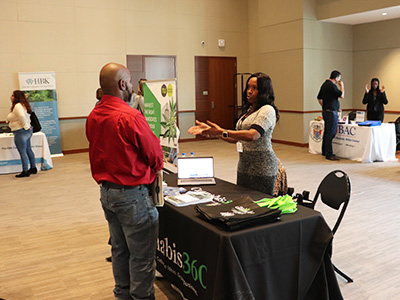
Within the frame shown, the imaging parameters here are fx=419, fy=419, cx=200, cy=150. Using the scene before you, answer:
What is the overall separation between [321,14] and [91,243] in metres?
8.33

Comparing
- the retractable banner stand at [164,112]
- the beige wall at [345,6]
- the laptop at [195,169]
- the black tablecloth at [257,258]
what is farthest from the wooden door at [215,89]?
the black tablecloth at [257,258]

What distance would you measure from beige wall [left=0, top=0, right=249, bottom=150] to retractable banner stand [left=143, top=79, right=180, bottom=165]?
6.33m

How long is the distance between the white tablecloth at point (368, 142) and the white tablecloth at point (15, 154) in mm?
5871

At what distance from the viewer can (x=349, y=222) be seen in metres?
4.61

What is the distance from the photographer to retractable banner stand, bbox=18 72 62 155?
920 centimetres

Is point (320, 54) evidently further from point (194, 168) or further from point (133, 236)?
point (133, 236)

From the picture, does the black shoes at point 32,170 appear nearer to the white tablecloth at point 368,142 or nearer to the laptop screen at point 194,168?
the laptop screen at point 194,168

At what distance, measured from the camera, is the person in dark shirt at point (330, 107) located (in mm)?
8178

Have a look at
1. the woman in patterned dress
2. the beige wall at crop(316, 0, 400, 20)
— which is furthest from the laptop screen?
the beige wall at crop(316, 0, 400, 20)

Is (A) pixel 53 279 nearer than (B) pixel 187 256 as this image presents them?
No

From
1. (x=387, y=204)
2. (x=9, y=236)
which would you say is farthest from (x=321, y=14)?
(x=9, y=236)

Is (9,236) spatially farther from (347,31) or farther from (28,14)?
(347,31)

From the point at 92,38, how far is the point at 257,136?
8.10 meters

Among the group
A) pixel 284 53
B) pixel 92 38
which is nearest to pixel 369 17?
pixel 284 53
